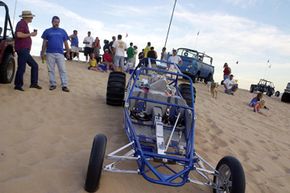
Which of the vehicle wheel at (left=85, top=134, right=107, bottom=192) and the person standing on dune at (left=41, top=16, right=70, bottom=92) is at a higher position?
the person standing on dune at (left=41, top=16, right=70, bottom=92)

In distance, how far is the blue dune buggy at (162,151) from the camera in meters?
3.77

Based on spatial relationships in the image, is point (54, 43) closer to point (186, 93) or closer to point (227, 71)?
point (186, 93)

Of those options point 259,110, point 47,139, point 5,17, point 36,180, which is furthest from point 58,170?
point 259,110

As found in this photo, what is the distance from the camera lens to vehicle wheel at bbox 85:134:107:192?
3.67m

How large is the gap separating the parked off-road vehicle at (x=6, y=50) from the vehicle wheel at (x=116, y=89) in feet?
8.45

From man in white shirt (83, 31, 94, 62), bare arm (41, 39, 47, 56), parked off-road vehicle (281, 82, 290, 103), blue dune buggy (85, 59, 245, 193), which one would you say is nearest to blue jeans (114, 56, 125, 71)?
man in white shirt (83, 31, 94, 62)

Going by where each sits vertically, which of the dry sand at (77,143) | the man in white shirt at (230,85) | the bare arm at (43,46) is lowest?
the dry sand at (77,143)

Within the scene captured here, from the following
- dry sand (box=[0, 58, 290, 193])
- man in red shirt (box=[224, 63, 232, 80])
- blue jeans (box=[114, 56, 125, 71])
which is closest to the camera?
dry sand (box=[0, 58, 290, 193])

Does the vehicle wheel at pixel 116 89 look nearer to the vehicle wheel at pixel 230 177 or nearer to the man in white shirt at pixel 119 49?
the vehicle wheel at pixel 230 177

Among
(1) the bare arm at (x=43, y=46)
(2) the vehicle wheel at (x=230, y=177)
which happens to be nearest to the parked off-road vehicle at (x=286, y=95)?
(1) the bare arm at (x=43, y=46)

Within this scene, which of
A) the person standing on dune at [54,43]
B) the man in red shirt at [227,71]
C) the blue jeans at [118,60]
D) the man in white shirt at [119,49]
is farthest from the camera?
the man in red shirt at [227,71]

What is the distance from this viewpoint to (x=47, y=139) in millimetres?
5340

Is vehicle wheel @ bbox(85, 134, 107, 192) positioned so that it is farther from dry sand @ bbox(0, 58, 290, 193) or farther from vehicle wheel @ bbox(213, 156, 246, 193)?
vehicle wheel @ bbox(213, 156, 246, 193)

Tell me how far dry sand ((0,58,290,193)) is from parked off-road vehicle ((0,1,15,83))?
39cm
